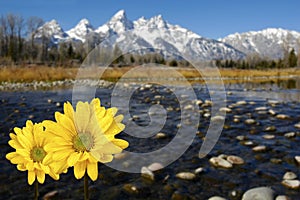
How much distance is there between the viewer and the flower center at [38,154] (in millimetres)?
736

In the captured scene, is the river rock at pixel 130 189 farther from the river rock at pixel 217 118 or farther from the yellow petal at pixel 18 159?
the river rock at pixel 217 118

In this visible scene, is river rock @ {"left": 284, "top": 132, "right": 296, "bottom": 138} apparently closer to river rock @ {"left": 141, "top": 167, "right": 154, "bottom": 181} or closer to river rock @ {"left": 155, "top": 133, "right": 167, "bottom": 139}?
river rock @ {"left": 155, "top": 133, "right": 167, "bottom": 139}

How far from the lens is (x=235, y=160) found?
4676 mm

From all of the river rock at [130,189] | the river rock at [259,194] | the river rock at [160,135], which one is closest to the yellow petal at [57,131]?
the river rock at [130,189]

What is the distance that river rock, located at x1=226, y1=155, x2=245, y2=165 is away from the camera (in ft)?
15.1

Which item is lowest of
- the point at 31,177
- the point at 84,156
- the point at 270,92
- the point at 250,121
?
the point at 250,121

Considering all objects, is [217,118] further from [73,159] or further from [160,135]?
[73,159]

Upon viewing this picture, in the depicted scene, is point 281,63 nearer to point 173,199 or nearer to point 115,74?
point 115,74

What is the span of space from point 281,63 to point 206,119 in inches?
3661

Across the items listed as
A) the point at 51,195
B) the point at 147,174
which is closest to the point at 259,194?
the point at 147,174

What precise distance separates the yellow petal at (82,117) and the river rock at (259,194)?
10.6 ft

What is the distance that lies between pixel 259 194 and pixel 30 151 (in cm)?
330

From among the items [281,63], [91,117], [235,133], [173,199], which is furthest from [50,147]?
[281,63]

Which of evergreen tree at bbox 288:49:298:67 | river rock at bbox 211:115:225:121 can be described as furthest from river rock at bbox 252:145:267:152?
evergreen tree at bbox 288:49:298:67
